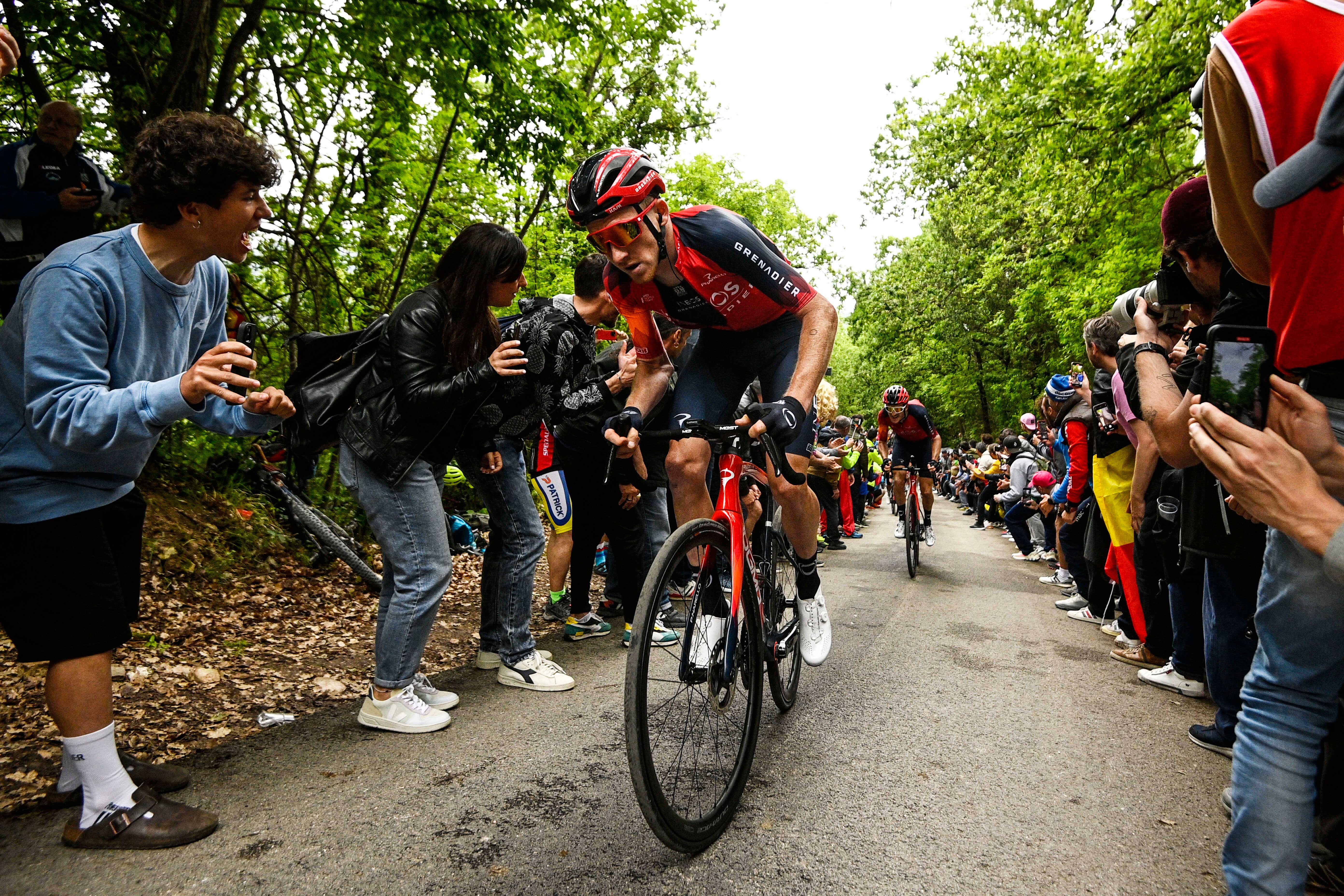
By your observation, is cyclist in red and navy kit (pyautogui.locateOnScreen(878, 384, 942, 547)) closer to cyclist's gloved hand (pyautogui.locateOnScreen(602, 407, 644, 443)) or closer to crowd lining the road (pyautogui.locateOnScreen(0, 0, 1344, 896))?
crowd lining the road (pyautogui.locateOnScreen(0, 0, 1344, 896))

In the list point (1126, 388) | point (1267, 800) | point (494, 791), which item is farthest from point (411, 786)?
point (1126, 388)

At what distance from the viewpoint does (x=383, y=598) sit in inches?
134

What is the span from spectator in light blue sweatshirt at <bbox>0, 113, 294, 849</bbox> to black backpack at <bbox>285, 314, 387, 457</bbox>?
2.12ft

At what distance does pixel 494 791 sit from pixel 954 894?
4.99 ft

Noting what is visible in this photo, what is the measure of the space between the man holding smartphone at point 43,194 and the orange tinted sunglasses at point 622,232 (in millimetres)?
2811

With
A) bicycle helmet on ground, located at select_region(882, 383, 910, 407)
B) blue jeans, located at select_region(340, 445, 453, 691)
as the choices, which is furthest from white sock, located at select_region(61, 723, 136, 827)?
bicycle helmet on ground, located at select_region(882, 383, 910, 407)

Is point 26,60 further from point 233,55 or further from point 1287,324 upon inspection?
point 1287,324

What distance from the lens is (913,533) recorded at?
8.91 meters

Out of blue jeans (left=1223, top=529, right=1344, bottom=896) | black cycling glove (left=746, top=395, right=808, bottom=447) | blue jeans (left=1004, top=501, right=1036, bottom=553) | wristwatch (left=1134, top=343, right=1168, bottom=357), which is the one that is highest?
wristwatch (left=1134, top=343, right=1168, bottom=357)

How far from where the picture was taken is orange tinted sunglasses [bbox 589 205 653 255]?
10.1 ft

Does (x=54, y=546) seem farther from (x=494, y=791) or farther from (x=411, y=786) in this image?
(x=494, y=791)

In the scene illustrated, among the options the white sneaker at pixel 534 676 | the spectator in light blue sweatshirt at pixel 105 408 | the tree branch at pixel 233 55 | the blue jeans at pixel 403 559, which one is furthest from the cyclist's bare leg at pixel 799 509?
the tree branch at pixel 233 55

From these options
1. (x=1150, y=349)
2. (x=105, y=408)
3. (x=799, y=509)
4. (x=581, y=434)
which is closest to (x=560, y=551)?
(x=581, y=434)

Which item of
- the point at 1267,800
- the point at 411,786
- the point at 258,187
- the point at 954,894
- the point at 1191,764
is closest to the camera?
the point at 1267,800
